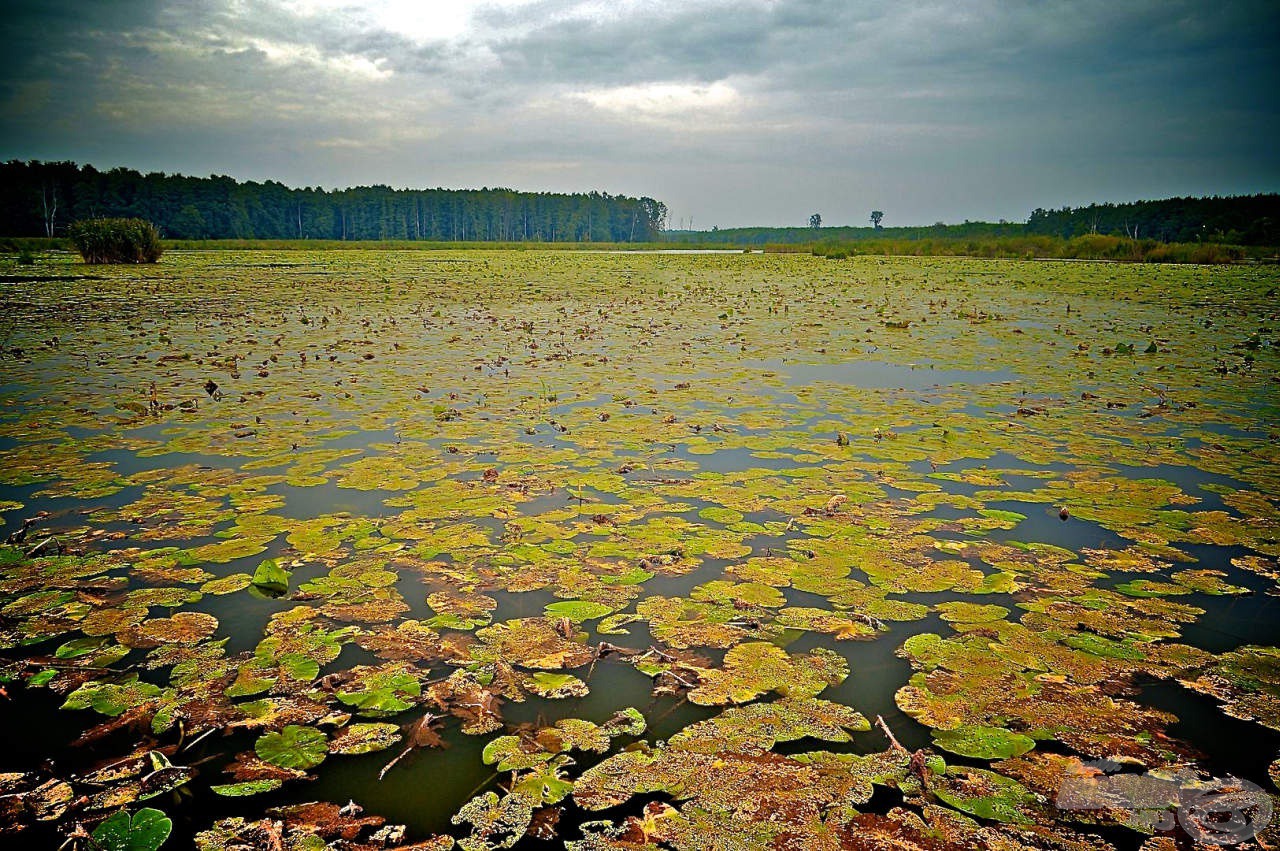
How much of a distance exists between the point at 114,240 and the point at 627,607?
32.6 m

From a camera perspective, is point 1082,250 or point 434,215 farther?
point 434,215

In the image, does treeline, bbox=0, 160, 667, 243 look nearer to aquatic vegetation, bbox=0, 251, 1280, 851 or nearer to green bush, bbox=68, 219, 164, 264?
green bush, bbox=68, 219, 164, 264

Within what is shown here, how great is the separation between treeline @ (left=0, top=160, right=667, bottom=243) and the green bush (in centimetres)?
2579

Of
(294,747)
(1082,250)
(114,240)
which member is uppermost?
(1082,250)

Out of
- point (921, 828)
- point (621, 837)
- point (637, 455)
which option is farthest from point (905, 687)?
point (637, 455)

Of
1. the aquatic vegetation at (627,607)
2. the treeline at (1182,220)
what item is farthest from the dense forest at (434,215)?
the aquatic vegetation at (627,607)

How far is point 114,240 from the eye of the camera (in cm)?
2680

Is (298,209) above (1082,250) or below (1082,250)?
above

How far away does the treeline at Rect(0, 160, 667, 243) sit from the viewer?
64.9m

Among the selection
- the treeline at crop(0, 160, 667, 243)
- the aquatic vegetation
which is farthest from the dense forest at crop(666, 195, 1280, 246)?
the treeline at crop(0, 160, 667, 243)

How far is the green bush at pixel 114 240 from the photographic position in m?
26.1

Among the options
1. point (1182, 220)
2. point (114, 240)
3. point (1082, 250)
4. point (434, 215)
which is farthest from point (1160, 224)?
point (434, 215)

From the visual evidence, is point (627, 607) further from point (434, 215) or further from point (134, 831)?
point (434, 215)

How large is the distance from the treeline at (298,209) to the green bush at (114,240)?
25791 millimetres
